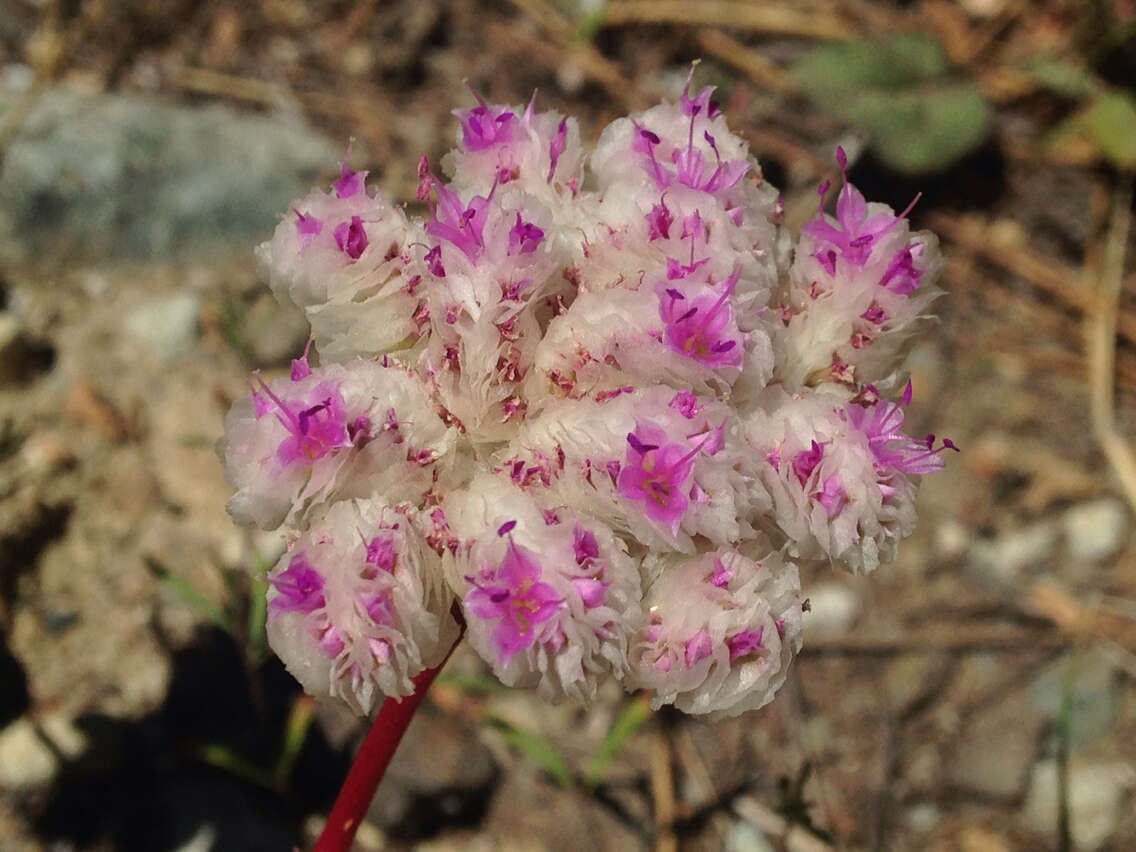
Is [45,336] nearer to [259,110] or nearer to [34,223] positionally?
[34,223]

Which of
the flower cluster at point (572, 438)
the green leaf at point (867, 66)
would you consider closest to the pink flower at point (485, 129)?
the flower cluster at point (572, 438)

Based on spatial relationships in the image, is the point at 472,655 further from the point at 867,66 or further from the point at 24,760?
the point at 867,66

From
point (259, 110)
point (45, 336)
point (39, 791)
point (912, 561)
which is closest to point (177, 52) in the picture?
point (259, 110)

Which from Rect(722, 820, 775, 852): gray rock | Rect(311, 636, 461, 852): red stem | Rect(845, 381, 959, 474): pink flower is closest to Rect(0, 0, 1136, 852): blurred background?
Rect(722, 820, 775, 852): gray rock

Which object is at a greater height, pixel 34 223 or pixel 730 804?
pixel 34 223

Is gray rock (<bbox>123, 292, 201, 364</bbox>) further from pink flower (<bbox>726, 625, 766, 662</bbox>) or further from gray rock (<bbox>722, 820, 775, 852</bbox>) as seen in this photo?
pink flower (<bbox>726, 625, 766, 662</bbox>)

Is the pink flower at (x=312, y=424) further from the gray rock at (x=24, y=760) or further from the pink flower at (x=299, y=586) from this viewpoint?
the gray rock at (x=24, y=760)
